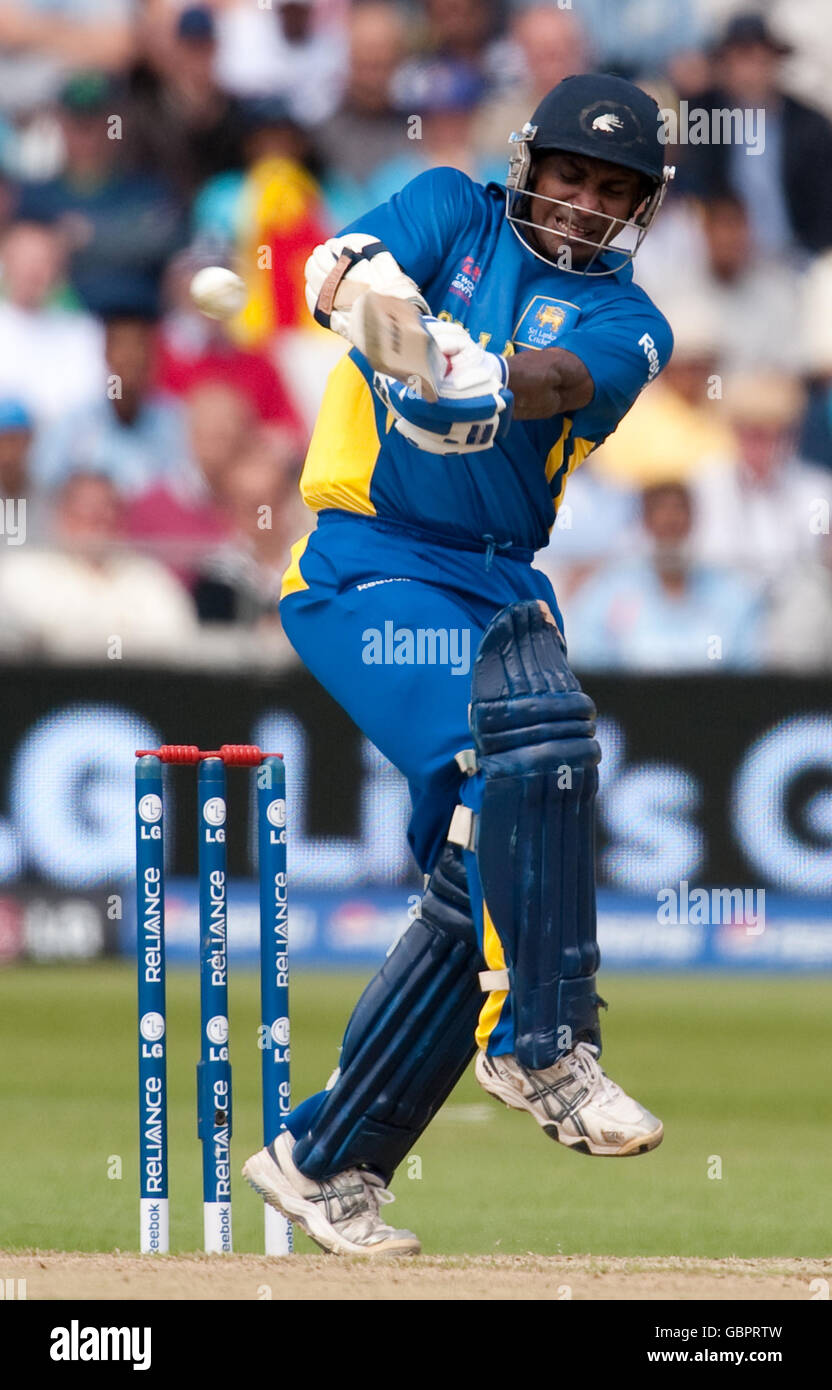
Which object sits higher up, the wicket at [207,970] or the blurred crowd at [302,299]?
the blurred crowd at [302,299]

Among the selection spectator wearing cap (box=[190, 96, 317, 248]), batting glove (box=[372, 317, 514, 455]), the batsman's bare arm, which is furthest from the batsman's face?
spectator wearing cap (box=[190, 96, 317, 248])

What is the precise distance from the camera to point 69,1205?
18.2ft

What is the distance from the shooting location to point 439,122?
477 inches

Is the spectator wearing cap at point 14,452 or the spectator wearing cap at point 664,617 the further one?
the spectator wearing cap at point 14,452

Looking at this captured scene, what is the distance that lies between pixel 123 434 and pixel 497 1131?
16.8ft

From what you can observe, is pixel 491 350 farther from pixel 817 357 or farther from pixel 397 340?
pixel 817 357

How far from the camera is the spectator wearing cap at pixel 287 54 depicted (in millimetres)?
12492

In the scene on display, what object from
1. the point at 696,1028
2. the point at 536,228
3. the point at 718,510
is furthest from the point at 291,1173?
the point at 718,510

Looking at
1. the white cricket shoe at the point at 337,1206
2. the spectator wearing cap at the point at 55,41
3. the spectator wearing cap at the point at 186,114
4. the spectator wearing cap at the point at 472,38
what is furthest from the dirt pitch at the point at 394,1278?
the spectator wearing cap at the point at 55,41

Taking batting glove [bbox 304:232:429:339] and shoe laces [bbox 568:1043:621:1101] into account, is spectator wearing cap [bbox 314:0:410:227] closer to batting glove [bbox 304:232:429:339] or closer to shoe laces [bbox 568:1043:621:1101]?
batting glove [bbox 304:232:429:339]

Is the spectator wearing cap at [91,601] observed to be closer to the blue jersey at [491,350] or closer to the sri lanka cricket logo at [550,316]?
the blue jersey at [491,350]

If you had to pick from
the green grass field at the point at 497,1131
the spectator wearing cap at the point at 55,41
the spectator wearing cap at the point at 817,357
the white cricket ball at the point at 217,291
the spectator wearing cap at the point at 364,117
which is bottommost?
the green grass field at the point at 497,1131

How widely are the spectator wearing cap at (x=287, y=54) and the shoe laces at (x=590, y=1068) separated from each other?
9.54 metres

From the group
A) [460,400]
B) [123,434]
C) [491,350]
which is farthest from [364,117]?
[460,400]
